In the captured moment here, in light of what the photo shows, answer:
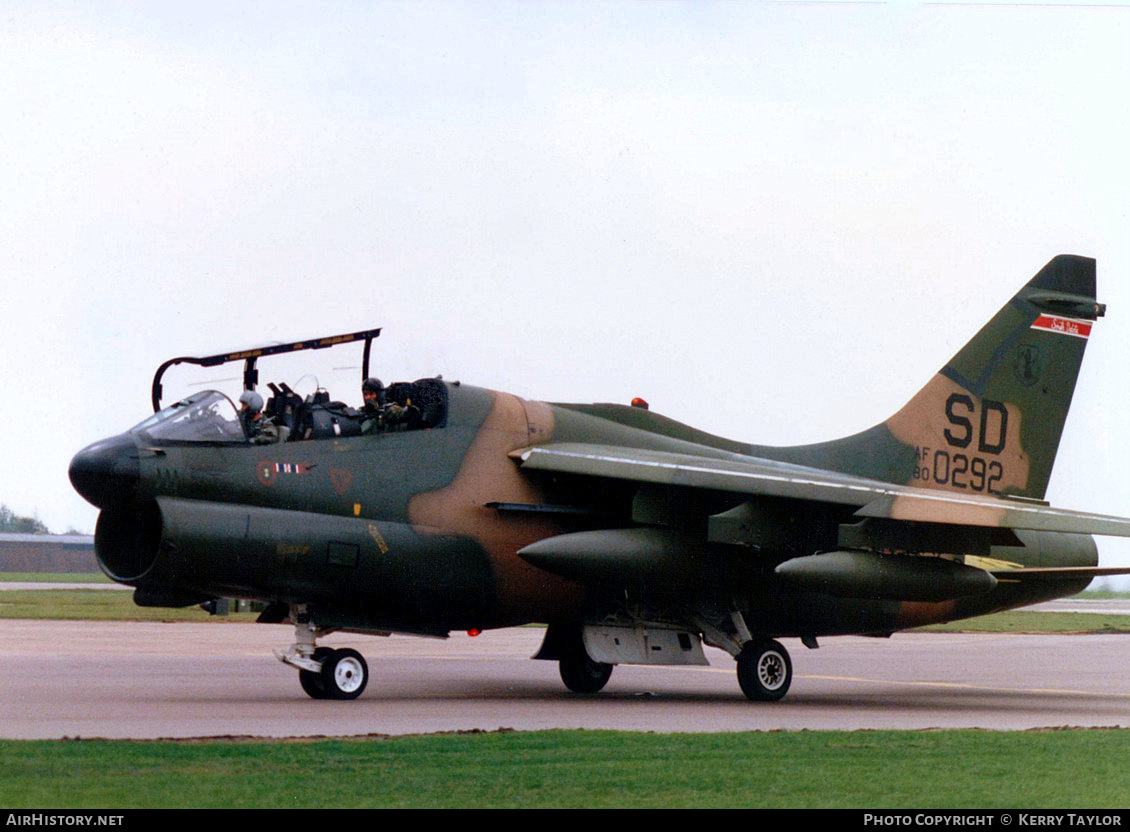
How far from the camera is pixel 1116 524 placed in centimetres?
1463

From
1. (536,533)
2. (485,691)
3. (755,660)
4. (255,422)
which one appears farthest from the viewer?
(485,691)

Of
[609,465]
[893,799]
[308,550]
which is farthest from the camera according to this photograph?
[609,465]

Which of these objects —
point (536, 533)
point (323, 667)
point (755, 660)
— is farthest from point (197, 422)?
point (755, 660)

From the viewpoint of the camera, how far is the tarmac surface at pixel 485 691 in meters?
12.5

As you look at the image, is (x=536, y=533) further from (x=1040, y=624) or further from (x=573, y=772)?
(x=1040, y=624)

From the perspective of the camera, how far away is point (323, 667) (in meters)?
14.3

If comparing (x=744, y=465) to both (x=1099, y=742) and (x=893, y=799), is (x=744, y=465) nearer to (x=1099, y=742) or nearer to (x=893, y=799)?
(x=1099, y=742)

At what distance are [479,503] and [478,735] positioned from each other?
4.44 m

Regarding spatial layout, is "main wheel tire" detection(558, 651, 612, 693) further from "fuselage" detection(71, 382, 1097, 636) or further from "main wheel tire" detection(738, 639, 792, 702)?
"main wheel tire" detection(738, 639, 792, 702)

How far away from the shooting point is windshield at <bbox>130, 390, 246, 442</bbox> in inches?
534

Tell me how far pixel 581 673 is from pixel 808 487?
3.92 meters

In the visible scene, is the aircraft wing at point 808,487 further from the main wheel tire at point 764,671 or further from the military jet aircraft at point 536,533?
the main wheel tire at point 764,671

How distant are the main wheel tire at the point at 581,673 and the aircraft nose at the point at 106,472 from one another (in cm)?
610
